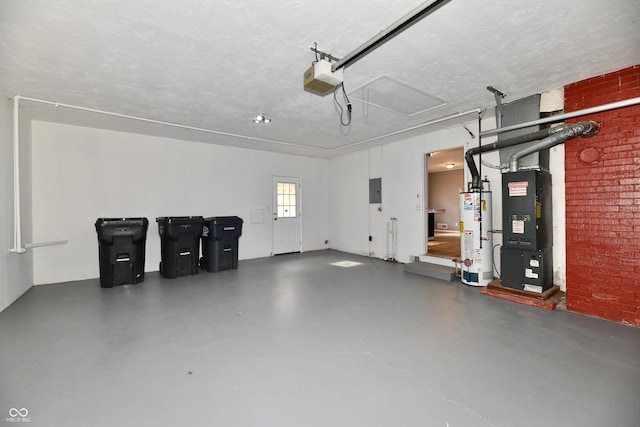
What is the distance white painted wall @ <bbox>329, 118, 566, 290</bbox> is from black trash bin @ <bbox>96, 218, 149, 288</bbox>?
4.84 metres

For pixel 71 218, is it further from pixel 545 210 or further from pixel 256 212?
pixel 545 210

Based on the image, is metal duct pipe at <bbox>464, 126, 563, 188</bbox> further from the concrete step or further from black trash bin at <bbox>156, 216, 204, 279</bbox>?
black trash bin at <bbox>156, 216, 204, 279</bbox>

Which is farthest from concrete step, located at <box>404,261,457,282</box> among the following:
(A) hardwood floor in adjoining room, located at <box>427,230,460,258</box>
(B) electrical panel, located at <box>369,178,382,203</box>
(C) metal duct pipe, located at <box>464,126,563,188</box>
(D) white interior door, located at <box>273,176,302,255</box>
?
(D) white interior door, located at <box>273,176,302,255</box>

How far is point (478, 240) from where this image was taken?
4.29m

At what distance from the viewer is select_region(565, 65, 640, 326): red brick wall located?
2.94m

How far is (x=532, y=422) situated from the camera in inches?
63.2

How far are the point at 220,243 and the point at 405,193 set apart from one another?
405cm

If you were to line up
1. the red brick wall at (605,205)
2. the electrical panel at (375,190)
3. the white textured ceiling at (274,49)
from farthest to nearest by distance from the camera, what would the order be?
1. the electrical panel at (375,190)
2. the red brick wall at (605,205)
3. the white textured ceiling at (274,49)

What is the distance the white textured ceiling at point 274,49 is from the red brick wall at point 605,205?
29 centimetres

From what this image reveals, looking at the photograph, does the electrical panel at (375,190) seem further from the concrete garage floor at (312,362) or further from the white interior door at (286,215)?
the concrete garage floor at (312,362)

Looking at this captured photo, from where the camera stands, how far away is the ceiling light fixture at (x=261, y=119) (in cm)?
431

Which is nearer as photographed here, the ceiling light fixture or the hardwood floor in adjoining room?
the ceiling light fixture

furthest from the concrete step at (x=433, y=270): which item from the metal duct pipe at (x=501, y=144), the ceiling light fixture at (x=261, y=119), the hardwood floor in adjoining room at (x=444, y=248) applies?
the ceiling light fixture at (x=261, y=119)

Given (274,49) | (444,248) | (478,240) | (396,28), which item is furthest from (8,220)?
(444,248)
